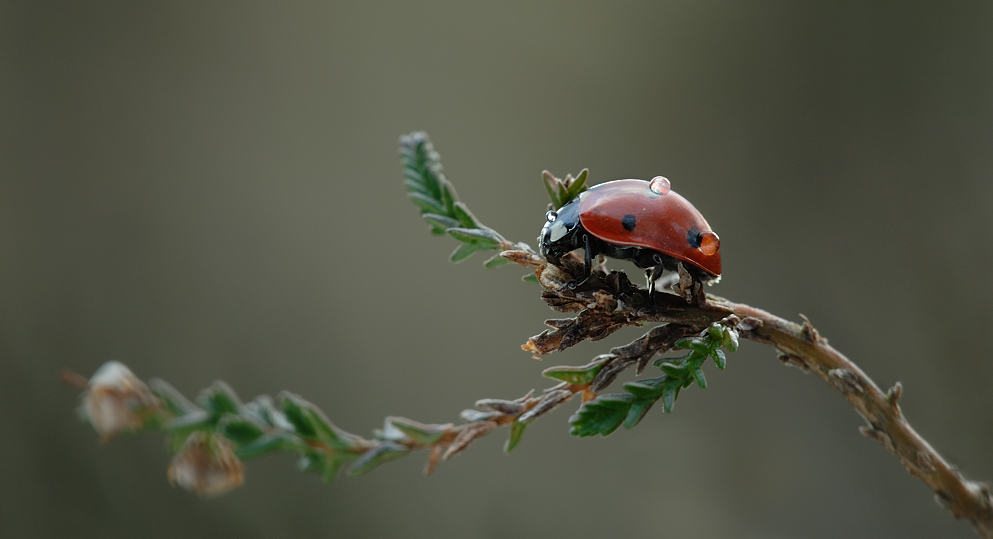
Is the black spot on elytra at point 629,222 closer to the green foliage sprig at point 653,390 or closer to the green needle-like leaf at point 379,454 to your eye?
the green foliage sprig at point 653,390

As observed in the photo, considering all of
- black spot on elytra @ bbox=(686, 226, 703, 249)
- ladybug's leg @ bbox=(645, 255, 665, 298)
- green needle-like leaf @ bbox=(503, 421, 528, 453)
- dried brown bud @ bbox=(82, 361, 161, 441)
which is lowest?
green needle-like leaf @ bbox=(503, 421, 528, 453)

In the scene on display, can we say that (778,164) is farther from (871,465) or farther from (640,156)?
(871,465)

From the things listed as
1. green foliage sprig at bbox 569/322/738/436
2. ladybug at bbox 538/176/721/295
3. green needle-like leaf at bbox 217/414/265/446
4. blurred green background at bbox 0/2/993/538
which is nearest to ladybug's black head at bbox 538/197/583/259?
ladybug at bbox 538/176/721/295

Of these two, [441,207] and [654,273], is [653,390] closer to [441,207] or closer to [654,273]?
[654,273]

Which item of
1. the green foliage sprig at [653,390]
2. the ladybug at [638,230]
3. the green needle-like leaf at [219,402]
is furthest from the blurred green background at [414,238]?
the green needle-like leaf at [219,402]

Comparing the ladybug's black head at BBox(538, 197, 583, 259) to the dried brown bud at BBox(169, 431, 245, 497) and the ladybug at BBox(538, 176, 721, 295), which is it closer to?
the ladybug at BBox(538, 176, 721, 295)

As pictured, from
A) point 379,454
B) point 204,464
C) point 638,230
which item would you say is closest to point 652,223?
point 638,230

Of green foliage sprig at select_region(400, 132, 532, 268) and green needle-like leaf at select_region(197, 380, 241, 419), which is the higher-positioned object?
green foliage sprig at select_region(400, 132, 532, 268)

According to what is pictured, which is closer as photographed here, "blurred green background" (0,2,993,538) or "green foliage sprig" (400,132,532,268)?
"green foliage sprig" (400,132,532,268)

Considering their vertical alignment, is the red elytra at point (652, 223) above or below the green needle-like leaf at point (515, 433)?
above
